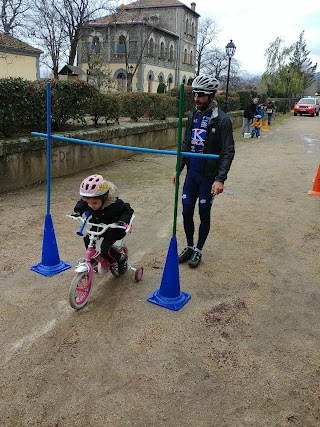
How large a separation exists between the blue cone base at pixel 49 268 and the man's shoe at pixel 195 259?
4.42 feet

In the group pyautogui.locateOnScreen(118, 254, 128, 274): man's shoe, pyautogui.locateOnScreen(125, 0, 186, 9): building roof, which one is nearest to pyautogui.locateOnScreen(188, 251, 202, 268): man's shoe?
pyautogui.locateOnScreen(118, 254, 128, 274): man's shoe

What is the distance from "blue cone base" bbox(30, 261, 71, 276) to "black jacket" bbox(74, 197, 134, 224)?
2.89 ft

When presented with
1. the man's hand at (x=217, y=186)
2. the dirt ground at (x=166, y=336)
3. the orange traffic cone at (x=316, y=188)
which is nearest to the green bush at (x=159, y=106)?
the orange traffic cone at (x=316, y=188)

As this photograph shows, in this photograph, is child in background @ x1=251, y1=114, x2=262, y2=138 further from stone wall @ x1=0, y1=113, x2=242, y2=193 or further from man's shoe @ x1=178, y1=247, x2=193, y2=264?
man's shoe @ x1=178, y1=247, x2=193, y2=264

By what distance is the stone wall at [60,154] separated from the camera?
6379 mm

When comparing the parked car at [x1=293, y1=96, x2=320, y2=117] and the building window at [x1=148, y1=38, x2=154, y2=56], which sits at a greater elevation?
the building window at [x1=148, y1=38, x2=154, y2=56]

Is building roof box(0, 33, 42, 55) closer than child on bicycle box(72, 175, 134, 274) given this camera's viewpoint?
No

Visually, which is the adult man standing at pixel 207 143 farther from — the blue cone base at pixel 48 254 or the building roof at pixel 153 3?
the building roof at pixel 153 3

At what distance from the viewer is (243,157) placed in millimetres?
11109

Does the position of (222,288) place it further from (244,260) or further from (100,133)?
(100,133)

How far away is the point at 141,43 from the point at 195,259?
4084 cm

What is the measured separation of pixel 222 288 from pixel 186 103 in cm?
1149

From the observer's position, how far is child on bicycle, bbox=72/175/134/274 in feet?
10.3

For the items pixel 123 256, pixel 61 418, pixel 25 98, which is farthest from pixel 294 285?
pixel 25 98
